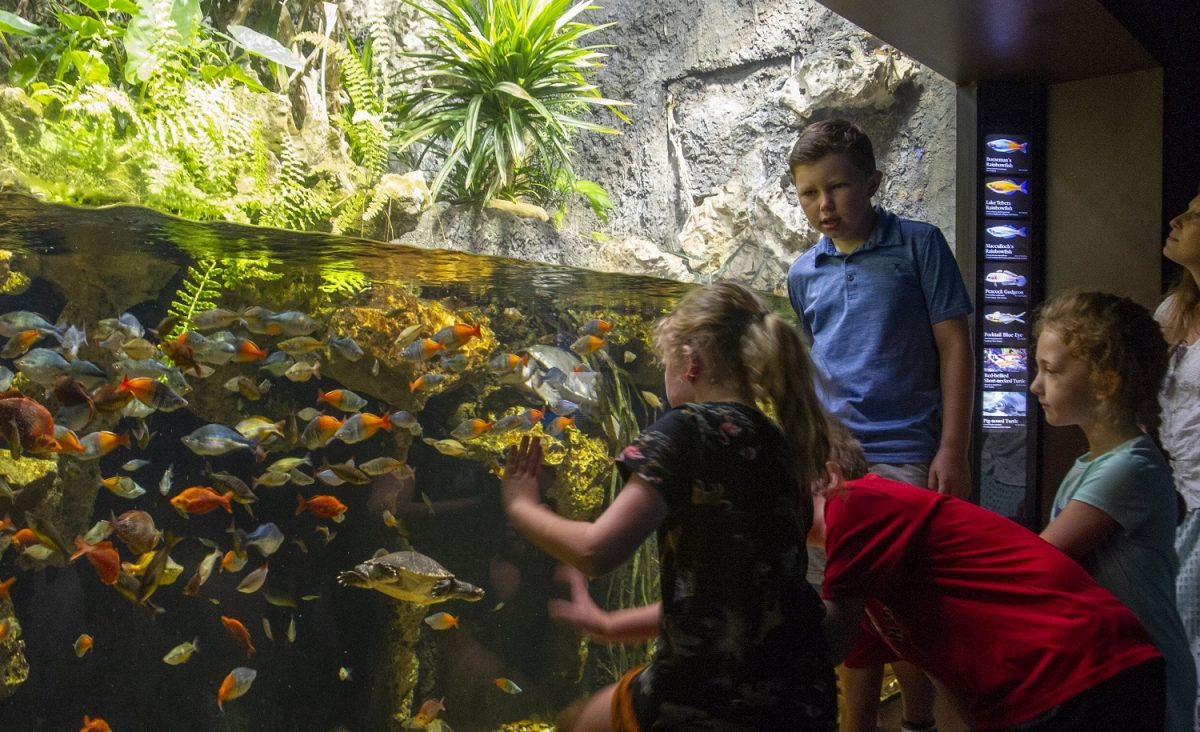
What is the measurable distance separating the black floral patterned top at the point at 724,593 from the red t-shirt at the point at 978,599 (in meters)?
0.27

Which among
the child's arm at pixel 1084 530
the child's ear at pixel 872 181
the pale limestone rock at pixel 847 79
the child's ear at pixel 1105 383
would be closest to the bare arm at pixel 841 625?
the child's arm at pixel 1084 530

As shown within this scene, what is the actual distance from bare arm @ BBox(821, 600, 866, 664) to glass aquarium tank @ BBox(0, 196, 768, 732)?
7.67 ft

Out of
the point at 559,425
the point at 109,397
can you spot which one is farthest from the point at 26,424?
the point at 559,425

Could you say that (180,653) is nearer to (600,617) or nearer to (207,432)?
(207,432)

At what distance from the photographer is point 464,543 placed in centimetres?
497

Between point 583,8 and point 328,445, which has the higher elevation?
point 583,8

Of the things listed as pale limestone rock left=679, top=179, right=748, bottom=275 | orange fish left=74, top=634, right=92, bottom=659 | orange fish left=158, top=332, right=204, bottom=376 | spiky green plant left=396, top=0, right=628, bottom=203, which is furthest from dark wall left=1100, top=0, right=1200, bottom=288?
orange fish left=74, top=634, right=92, bottom=659

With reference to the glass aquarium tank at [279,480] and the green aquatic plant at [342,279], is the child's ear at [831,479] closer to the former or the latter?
the glass aquarium tank at [279,480]

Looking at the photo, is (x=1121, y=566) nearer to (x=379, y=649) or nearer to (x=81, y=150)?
(x=379, y=649)

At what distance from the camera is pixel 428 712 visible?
4.60 m

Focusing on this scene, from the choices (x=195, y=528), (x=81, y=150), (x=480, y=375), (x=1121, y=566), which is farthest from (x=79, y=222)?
(x=1121, y=566)

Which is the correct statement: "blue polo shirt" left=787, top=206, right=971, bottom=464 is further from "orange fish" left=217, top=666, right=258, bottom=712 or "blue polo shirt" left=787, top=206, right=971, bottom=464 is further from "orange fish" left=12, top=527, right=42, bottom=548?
"orange fish" left=12, top=527, right=42, bottom=548

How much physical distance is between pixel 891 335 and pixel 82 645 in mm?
3925

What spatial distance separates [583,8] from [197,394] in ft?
11.9
